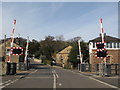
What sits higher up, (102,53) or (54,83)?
(102,53)

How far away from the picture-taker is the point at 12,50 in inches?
1050

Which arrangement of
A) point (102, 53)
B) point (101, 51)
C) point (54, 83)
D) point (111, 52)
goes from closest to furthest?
1. point (54, 83)
2. point (102, 53)
3. point (101, 51)
4. point (111, 52)

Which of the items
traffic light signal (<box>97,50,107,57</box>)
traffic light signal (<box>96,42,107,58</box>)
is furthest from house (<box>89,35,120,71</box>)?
traffic light signal (<box>97,50,107,57</box>)

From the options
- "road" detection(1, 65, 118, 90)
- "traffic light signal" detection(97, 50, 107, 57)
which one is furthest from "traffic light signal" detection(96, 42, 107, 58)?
"road" detection(1, 65, 118, 90)

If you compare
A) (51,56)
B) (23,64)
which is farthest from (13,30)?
(51,56)

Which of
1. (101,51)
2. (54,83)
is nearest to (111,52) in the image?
(101,51)

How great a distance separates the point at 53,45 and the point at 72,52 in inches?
2124

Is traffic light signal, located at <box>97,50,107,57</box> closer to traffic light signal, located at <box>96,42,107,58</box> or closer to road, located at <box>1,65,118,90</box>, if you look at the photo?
traffic light signal, located at <box>96,42,107,58</box>

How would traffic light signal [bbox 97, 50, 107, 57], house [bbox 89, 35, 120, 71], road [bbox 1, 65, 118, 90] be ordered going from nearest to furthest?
road [bbox 1, 65, 118, 90] → traffic light signal [bbox 97, 50, 107, 57] → house [bbox 89, 35, 120, 71]

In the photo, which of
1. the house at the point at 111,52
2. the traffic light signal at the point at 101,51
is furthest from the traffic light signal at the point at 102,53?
the house at the point at 111,52

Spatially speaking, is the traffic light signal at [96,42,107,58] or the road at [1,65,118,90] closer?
the road at [1,65,118,90]

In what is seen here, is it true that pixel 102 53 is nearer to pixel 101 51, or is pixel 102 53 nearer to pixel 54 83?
pixel 101 51

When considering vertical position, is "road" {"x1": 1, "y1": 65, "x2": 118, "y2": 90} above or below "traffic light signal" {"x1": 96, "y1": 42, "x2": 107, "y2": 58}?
below

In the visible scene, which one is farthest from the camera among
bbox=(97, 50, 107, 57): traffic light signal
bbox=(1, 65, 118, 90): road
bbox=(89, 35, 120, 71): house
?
bbox=(89, 35, 120, 71): house
